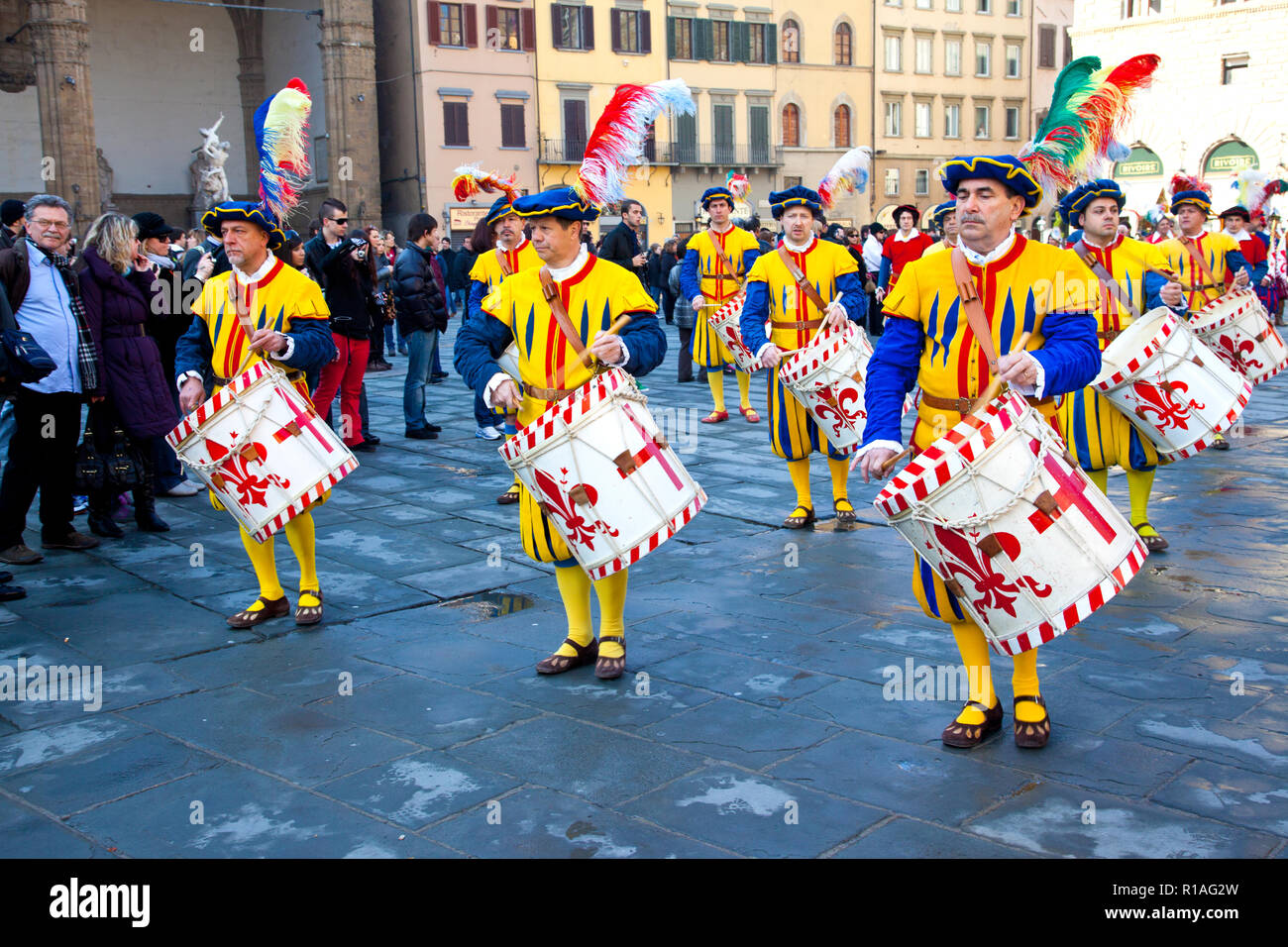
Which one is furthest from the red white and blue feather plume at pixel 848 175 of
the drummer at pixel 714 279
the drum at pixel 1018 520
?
the drum at pixel 1018 520

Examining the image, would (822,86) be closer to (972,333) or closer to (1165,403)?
(1165,403)

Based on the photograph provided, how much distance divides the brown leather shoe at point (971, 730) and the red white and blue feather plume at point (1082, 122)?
1850mm

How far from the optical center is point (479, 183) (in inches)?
354

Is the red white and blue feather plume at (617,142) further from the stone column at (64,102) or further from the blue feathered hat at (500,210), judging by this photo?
the stone column at (64,102)

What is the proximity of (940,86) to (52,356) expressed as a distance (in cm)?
4785

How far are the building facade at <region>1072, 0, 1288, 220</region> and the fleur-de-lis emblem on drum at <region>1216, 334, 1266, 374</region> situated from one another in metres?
30.8

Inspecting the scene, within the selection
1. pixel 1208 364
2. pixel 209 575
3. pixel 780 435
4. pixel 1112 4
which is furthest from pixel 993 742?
pixel 1112 4

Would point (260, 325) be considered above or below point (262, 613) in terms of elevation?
above

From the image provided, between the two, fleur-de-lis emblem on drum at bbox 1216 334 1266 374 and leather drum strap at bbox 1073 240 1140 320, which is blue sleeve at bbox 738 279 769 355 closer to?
leather drum strap at bbox 1073 240 1140 320

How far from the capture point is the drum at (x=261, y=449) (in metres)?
5.00

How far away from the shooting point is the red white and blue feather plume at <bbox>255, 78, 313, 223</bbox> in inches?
241

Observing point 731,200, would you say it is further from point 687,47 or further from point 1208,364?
point 687,47

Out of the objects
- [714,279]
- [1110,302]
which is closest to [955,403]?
[1110,302]
